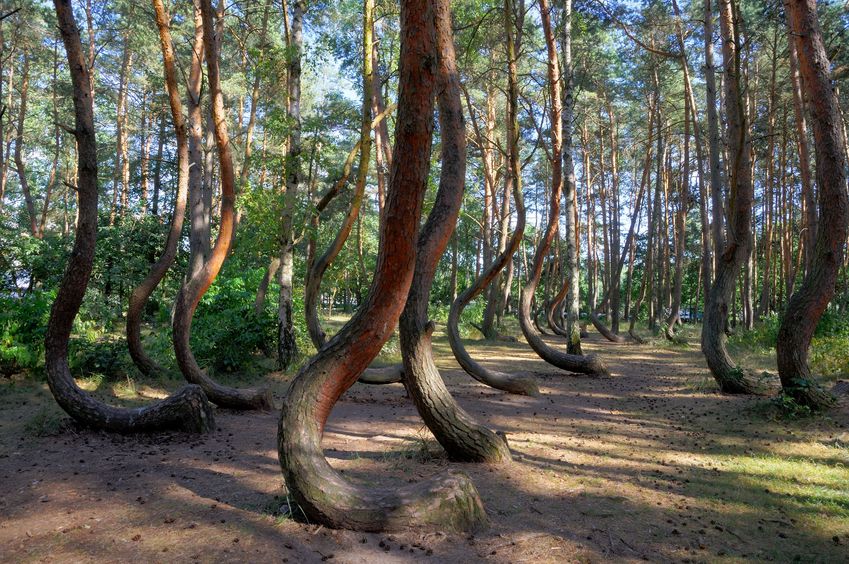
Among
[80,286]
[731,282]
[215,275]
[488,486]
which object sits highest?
[215,275]

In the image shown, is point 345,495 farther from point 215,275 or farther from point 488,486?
point 215,275

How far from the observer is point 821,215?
7.49m

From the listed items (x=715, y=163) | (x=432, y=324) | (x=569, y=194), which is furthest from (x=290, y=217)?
(x=715, y=163)

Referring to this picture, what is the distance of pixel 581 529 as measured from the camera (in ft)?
12.8

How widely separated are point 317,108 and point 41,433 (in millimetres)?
20776

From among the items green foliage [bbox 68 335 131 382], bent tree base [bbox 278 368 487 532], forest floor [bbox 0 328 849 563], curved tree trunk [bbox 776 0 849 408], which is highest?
curved tree trunk [bbox 776 0 849 408]

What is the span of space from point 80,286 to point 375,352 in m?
3.91

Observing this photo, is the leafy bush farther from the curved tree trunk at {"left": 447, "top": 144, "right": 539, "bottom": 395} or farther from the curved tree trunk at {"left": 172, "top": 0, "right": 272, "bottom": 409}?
the curved tree trunk at {"left": 447, "top": 144, "right": 539, "bottom": 395}

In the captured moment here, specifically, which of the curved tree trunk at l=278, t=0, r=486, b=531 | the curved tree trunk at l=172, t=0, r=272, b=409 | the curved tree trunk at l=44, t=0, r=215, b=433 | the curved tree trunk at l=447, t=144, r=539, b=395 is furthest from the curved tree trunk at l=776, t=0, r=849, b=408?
the curved tree trunk at l=44, t=0, r=215, b=433

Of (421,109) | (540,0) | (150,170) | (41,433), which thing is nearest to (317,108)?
(150,170)

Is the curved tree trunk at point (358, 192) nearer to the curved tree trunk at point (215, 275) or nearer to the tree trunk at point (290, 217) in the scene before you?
the tree trunk at point (290, 217)

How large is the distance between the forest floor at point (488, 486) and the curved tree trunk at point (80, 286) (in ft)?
0.68

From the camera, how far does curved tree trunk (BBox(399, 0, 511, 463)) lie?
5039mm

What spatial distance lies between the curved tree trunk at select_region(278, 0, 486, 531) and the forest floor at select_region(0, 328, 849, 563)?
142mm
